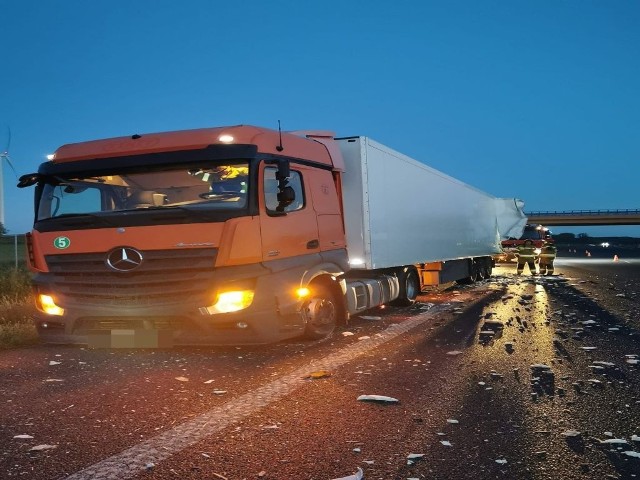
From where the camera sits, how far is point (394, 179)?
1063 centimetres

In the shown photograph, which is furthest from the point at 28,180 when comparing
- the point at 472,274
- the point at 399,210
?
the point at 472,274

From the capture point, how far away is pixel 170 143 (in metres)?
6.51

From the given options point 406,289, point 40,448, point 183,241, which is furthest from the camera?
point 406,289

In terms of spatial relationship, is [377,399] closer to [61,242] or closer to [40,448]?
[40,448]

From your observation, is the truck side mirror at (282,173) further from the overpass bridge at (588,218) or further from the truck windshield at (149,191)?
the overpass bridge at (588,218)

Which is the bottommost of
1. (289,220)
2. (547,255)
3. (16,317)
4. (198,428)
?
(198,428)

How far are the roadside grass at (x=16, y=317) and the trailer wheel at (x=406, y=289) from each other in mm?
6419

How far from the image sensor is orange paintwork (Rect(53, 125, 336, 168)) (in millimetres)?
6465

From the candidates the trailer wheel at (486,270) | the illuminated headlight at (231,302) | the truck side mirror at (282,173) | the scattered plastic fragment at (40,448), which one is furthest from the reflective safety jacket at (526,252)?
the scattered plastic fragment at (40,448)

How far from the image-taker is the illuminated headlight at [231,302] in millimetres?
6004

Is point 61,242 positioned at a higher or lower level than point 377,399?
higher

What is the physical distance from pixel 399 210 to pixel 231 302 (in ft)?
18.1

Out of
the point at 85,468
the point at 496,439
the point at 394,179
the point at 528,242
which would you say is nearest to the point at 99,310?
the point at 85,468

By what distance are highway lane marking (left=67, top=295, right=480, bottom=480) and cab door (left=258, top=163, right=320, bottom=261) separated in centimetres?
129
